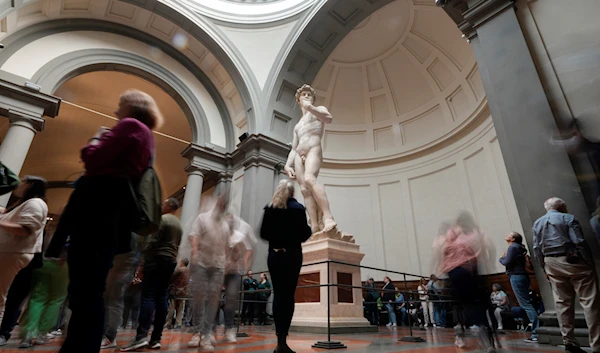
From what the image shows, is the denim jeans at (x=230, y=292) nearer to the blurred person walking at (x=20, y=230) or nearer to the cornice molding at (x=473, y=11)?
the blurred person walking at (x=20, y=230)

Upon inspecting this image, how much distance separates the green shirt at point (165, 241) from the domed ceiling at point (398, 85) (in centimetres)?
925

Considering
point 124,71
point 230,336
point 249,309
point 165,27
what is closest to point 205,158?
point 124,71

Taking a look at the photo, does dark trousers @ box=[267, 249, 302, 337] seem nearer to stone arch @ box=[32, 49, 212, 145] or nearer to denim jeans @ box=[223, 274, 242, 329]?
denim jeans @ box=[223, 274, 242, 329]

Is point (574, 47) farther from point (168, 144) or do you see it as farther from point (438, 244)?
point (168, 144)

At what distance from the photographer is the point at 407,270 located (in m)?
10.4

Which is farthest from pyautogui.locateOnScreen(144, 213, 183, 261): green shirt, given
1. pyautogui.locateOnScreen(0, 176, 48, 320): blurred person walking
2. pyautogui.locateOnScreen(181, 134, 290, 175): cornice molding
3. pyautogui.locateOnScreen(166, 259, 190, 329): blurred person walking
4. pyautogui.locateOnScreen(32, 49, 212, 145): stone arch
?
pyautogui.locateOnScreen(32, 49, 212, 145): stone arch

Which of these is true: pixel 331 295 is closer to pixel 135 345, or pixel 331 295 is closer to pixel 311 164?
pixel 311 164

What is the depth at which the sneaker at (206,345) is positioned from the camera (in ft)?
8.87

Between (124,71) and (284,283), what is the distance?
893 cm

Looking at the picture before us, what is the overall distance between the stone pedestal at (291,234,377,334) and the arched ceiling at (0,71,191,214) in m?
8.58

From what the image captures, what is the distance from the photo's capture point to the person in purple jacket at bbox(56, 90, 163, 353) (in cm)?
130

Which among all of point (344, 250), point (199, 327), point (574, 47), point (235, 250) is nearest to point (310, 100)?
point (344, 250)

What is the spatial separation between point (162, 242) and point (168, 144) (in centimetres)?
1186

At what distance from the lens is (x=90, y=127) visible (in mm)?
13414
